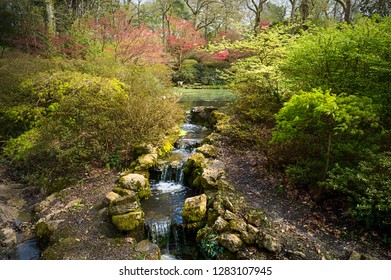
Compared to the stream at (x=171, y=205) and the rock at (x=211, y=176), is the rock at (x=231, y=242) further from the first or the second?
the rock at (x=211, y=176)

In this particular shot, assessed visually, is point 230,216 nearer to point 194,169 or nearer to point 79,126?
point 194,169

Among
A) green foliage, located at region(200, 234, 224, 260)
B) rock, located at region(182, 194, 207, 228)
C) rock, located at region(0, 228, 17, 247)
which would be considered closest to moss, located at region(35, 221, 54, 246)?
rock, located at region(0, 228, 17, 247)

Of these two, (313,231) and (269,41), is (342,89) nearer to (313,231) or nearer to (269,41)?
(313,231)

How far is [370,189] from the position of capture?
4227mm

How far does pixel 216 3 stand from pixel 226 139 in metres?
23.2

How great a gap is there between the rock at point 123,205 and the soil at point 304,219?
7.03 feet

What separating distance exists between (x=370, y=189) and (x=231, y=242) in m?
2.30

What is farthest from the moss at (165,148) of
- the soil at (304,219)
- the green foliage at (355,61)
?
the green foliage at (355,61)

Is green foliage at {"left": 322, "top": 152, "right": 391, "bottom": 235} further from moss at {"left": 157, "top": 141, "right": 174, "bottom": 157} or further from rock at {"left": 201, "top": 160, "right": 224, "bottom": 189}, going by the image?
moss at {"left": 157, "top": 141, "right": 174, "bottom": 157}

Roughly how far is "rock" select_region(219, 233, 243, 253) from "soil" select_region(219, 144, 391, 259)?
646 mm

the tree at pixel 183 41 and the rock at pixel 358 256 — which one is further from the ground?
the tree at pixel 183 41

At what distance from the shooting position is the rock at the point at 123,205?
5.01 m

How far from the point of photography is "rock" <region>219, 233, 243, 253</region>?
4.29 m

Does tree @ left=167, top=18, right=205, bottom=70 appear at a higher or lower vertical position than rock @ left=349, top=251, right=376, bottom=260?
higher
